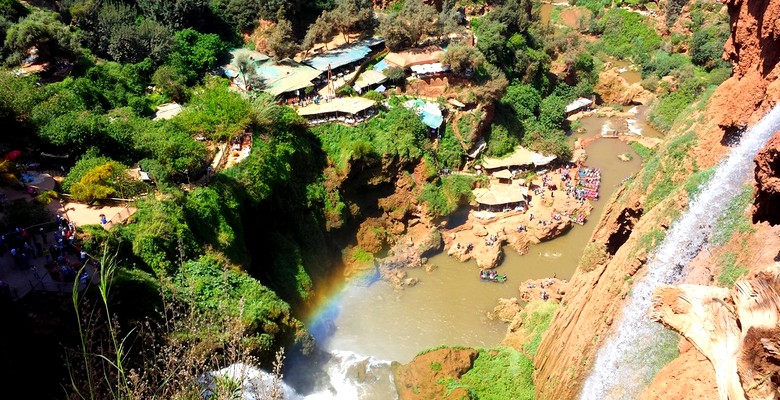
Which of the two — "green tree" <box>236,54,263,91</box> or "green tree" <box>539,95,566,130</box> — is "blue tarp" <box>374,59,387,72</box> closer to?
"green tree" <box>236,54,263,91</box>

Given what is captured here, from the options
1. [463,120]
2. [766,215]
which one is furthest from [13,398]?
[463,120]

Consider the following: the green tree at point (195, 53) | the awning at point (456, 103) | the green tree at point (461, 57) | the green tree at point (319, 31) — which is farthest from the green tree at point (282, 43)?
the awning at point (456, 103)

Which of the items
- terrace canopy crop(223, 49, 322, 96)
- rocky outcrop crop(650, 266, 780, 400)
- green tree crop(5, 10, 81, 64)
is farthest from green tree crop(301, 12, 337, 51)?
rocky outcrop crop(650, 266, 780, 400)

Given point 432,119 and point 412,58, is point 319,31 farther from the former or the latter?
point 432,119

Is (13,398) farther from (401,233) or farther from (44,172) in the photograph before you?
(401,233)

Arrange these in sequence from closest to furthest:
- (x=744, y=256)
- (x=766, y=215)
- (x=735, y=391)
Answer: (x=735, y=391)
(x=766, y=215)
(x=744, y=256)

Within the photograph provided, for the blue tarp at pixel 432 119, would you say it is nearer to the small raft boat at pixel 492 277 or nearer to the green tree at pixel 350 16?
the small raft boat at pixel 492 277

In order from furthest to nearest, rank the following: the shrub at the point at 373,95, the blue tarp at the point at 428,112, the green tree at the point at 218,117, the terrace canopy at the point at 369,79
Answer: the terrace canopy at the point at 369,79, the shrub at the point at 373,95, the blue tarp at the point at 428,112, the green tree at the point at 218,117
